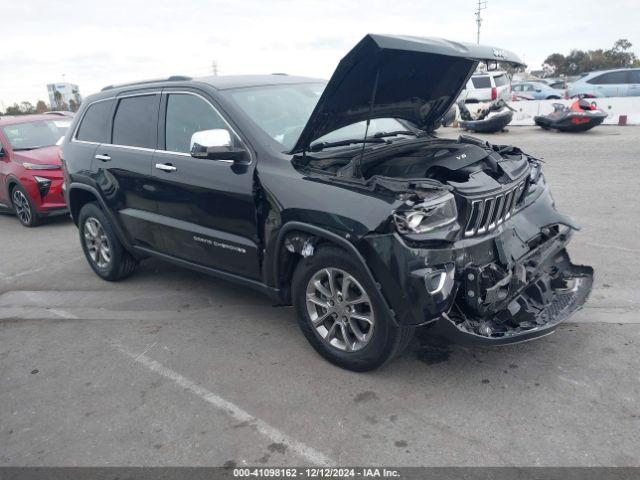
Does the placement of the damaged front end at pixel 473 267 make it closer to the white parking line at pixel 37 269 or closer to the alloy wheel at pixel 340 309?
the alloy wheel at pixel 340 309

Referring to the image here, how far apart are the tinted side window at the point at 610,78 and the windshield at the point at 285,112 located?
62.7ft

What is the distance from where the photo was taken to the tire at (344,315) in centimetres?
338

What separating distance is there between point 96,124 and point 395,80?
127 inches

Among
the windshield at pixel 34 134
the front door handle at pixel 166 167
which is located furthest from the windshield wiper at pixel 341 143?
the windshield at pixel 34 134

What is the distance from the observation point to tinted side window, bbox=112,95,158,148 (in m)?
4.88

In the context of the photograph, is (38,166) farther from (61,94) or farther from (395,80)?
(61,94)

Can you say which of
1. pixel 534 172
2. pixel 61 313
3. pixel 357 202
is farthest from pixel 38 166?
pixel 534 172

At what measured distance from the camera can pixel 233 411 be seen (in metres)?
3.38

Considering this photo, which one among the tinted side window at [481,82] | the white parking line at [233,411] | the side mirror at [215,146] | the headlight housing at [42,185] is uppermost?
the side mirror at [215,146]

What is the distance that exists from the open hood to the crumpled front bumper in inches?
39.8

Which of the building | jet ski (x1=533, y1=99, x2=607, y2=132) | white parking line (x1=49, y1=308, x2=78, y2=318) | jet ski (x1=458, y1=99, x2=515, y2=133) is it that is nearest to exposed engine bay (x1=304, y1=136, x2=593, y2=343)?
white parking line (x1=49, y1=308, x2=78, y2=318)

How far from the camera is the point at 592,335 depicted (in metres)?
3.98

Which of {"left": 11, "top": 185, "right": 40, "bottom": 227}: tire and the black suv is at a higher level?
the black suv

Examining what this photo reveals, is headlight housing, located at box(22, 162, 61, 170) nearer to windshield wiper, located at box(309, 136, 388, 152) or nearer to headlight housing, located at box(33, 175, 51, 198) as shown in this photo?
headlight housing, located at box(33, 175, 51, 198)
